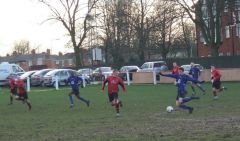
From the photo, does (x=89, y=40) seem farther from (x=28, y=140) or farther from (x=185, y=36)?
(x=28, y=140)

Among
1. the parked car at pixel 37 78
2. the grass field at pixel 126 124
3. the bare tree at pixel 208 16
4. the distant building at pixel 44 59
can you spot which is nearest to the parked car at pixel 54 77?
the parked car at pixel 37 78

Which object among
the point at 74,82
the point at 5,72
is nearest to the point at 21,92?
the point at 74,82

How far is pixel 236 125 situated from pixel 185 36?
6874cm

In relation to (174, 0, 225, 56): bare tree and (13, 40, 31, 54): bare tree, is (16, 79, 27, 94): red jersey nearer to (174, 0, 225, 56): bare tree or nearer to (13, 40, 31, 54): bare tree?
(174, 0, 225, 56): bare tree

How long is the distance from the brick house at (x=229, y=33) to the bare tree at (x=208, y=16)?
3.42ft

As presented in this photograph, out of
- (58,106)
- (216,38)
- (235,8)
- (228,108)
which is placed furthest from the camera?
(216,38)

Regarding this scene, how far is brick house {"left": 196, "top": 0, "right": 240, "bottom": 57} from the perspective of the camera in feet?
176

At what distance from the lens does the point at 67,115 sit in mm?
20375

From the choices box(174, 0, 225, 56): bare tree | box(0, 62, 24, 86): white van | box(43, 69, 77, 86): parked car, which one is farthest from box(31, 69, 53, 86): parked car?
box(174, 0, 225, 56): bare tree

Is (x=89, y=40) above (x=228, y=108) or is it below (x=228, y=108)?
above

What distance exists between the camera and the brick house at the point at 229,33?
53.5 meters

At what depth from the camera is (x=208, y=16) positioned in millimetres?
54594

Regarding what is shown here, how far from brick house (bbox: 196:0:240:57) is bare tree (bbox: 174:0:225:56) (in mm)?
1044

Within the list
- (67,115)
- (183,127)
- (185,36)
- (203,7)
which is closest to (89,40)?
(185,36)
